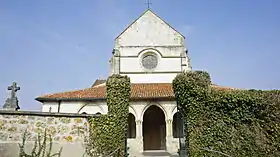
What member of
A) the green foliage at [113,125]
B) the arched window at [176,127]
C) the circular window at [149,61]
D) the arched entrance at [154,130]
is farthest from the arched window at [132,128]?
the green foliage at [113,125]

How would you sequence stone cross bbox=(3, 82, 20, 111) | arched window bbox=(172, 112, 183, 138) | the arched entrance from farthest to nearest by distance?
1. the arched entrance
2. arched window bbox=(172, 112, 183, 138)
3. stone cross bbox=(3, 82, 20, 111)

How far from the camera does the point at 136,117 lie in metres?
21.0

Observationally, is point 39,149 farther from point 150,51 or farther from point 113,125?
point 150,51

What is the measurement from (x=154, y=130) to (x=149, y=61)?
21.0 ft

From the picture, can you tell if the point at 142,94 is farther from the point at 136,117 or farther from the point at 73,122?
the point at 73,122

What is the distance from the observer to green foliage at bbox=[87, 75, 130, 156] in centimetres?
991

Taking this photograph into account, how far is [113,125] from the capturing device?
33.4 feet

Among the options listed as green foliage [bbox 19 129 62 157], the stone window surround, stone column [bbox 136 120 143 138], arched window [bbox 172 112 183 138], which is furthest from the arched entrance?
green foliage [bbox 19 129 62 157]

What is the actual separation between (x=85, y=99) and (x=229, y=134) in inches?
546

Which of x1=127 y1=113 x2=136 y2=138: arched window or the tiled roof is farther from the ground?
the tiled roof

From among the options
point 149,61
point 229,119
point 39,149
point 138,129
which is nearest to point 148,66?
point 149,61

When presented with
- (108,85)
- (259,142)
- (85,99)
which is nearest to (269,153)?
(259,142)

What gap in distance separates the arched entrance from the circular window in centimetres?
408

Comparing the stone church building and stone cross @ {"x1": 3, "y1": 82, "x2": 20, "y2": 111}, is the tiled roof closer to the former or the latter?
the stone church building
